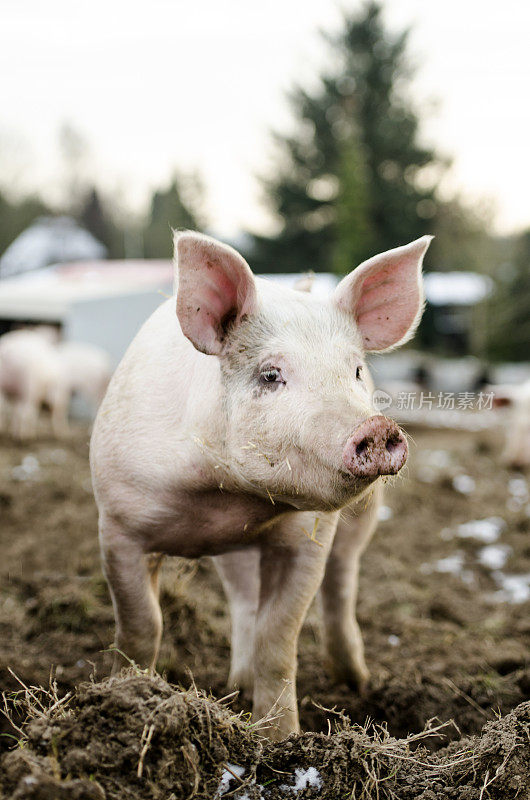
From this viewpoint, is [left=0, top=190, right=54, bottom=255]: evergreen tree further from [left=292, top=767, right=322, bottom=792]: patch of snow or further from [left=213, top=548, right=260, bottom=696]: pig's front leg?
[left=292, top=767, right=322, bottom=792]: patch of snow

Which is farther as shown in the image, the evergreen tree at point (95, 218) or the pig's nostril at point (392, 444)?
the evergreen tree at point (95, 218)

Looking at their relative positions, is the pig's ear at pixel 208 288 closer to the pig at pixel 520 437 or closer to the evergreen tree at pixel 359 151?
the pig at pixel 520 437

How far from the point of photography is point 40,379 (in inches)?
462

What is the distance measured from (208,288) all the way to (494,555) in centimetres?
424

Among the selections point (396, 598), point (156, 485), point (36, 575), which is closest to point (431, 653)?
point (396, 598)

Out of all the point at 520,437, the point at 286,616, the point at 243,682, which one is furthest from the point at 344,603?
the point at 520,437

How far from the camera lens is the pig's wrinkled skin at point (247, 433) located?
89.5 inches

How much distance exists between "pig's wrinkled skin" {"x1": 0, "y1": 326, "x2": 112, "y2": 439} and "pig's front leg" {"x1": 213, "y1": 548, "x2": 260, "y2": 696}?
833 centimetres

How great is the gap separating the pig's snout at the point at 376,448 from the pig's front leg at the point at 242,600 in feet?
4.98

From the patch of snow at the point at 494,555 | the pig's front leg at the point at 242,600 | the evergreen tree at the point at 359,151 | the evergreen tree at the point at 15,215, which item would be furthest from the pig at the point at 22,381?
the evergreen tree at the point at 15,215

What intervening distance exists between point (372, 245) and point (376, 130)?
554 centimetres

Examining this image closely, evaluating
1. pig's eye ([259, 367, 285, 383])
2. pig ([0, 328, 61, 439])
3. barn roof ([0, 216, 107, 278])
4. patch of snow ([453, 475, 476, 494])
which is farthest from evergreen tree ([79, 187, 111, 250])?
pig's eye ([259, 367, 285, 383])

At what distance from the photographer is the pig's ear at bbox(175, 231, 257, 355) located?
240 cm

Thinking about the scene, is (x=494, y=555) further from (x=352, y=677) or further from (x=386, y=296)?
(x=386, y=296)
